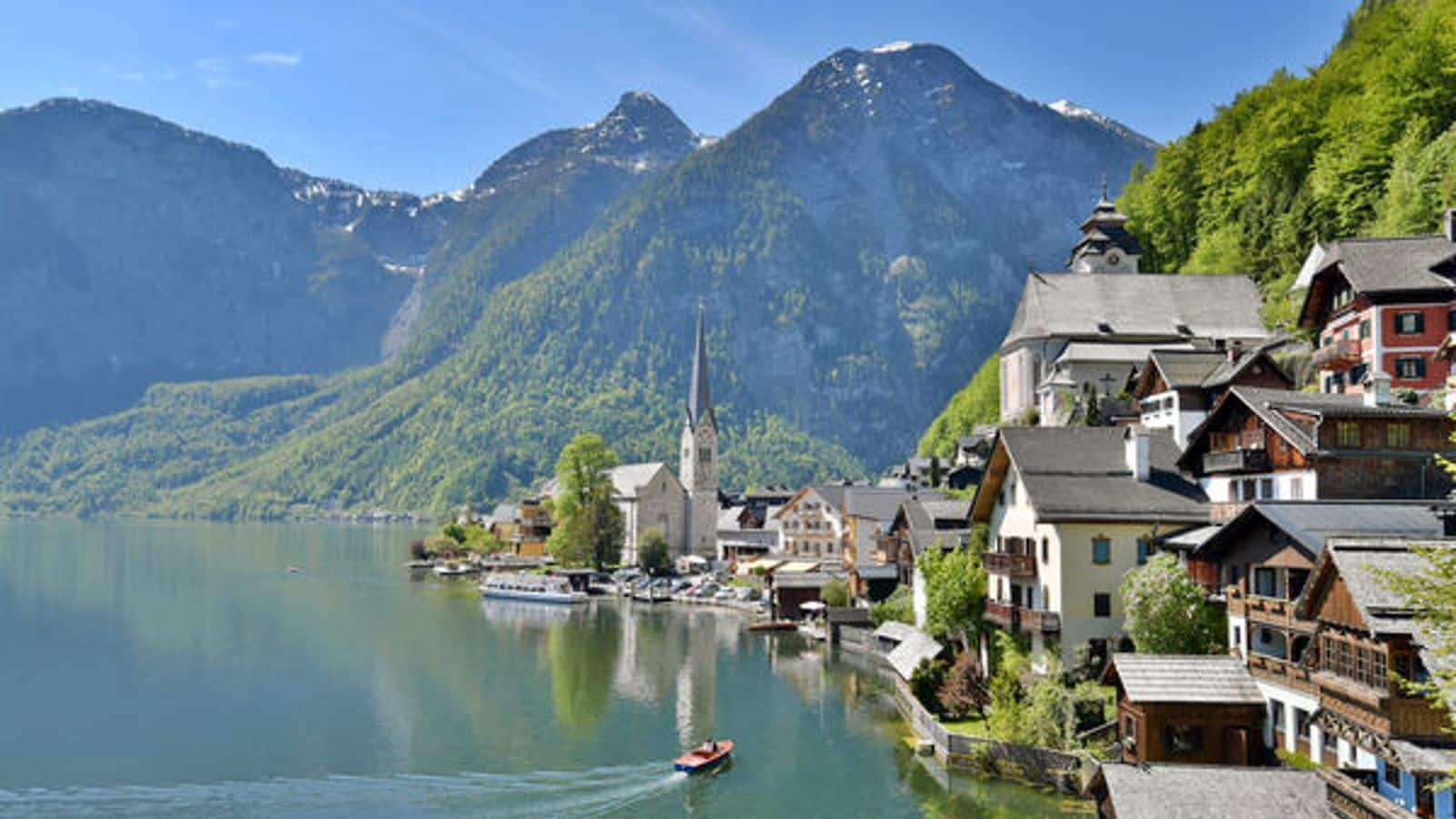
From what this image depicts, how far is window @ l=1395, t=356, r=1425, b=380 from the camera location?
5081 cm

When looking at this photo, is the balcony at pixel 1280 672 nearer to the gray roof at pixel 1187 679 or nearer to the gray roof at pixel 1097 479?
the gray roof at pixel 1187 679

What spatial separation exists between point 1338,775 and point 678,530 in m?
122

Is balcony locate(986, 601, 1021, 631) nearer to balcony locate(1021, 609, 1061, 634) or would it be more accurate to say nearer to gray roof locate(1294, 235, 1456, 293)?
balcony locate(1021, 609, 1061, 634)

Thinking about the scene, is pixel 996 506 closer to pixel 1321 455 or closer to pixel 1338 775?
pixel 1321 455

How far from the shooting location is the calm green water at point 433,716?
41.0 metres

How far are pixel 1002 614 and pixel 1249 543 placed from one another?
1355cm

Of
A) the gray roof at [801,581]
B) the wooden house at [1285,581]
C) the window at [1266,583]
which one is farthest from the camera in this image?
the gray roof at [801,581]

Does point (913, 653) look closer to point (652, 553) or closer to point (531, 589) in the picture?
point (531, 589)

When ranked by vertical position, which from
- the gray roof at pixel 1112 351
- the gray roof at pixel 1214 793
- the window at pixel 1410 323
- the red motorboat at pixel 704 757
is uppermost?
the gray roof at pixel 1112 351

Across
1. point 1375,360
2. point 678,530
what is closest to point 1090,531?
point 1375,360

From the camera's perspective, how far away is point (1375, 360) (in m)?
51.6

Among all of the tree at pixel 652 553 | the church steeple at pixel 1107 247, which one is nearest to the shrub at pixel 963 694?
the church steeple at pixel 1107 247

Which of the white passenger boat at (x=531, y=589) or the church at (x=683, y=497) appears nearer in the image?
the white passenger boat at (x=531, y=589)

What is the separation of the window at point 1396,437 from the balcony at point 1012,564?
13.3 metres
